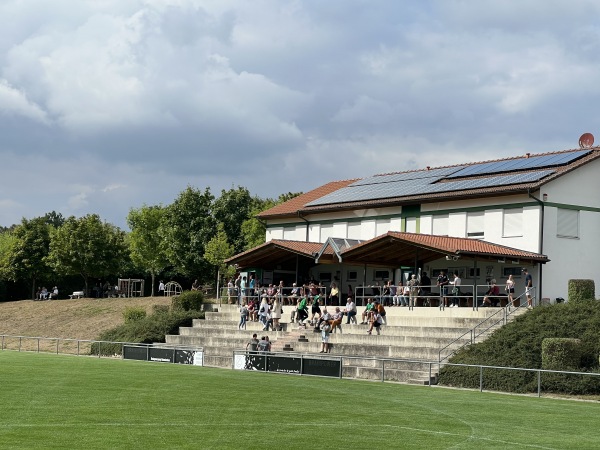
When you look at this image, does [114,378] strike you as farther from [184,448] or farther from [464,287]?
[464,287]

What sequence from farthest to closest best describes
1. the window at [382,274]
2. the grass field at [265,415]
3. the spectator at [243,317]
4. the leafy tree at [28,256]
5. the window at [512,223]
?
the leafy tree at [28,256]
the window at [382,274]
the spectator at [243,317]
the window at [512,223]
the grass field at [265,415]

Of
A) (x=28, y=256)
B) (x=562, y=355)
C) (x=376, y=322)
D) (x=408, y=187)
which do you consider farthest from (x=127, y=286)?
(x=562, y=355)

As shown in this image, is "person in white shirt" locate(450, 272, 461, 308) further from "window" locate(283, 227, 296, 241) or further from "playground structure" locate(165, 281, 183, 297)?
"playground structure" locate(165, 281, 183, 297)

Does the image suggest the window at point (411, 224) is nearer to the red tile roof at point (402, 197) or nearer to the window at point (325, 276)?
the red tile roof at point (402, 197)

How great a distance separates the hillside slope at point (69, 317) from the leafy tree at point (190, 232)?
1124 cm

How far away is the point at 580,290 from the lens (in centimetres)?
3622

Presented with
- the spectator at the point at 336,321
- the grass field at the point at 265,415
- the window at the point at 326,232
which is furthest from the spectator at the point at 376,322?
the window at the point at 326,232

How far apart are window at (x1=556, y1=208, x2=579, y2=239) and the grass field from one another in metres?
16.2

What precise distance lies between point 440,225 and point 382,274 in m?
4.82

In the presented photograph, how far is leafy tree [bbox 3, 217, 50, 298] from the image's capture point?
256ft

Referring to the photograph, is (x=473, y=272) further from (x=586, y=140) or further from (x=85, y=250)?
(x=85, y=250)

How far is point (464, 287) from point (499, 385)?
1455 cm

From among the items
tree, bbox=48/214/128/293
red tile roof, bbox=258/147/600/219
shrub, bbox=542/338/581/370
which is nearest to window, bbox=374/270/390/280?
red tile roof, bbox=258/147/600/219

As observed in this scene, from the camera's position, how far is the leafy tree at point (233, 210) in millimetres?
76875
